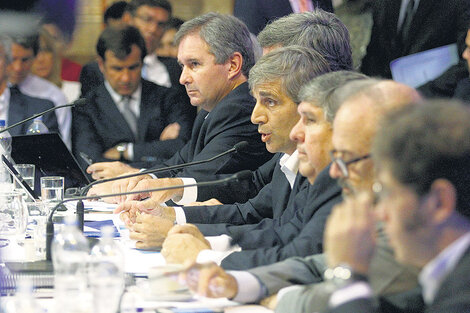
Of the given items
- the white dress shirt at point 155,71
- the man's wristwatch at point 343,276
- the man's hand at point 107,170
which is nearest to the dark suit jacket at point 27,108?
the white dress shirt at point 155,71

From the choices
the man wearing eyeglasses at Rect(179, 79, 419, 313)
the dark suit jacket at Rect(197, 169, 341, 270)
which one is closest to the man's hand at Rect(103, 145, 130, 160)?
the dark suit jacket at Rect(197, 169, 341, 270)

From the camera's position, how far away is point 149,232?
8.97ft

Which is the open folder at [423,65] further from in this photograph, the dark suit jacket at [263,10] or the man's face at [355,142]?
the man's face at [355,142]

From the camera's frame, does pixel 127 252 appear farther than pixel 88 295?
Yes

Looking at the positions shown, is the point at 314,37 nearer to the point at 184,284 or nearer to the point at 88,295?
the point at 184,284

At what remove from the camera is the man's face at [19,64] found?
224 inches

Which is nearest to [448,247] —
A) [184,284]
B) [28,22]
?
[184,284]

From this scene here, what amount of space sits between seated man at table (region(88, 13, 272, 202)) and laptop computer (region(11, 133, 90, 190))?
19cm

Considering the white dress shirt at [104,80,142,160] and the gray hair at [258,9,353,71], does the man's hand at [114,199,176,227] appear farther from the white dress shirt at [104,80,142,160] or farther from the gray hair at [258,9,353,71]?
the white dress shirt at [104,80,142,160]

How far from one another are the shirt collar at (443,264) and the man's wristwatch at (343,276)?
0.37 ft

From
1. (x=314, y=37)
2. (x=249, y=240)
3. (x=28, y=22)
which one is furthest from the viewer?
(x=28, y=22)

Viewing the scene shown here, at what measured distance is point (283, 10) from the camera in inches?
183

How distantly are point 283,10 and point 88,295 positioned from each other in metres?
3.10

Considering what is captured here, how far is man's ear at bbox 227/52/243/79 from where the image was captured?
152 inches
